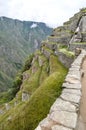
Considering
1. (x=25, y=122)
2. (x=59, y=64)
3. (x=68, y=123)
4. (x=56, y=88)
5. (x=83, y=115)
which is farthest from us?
(x=59, y=64)

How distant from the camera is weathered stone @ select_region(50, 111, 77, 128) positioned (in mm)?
6559

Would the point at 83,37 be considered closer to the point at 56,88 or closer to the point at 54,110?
the point at 56,88

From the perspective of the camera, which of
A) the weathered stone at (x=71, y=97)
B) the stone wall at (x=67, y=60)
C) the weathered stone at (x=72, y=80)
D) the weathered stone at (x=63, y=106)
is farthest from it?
the stone wall at (x=67, y=60)

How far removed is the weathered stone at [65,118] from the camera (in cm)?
656

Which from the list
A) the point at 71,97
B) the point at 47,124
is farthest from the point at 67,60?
the point at 47,124

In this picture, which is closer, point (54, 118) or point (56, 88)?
point (54, 118)

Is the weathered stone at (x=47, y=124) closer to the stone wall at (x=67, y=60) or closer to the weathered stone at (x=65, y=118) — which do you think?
the weathered stone at (x=65, y=118)

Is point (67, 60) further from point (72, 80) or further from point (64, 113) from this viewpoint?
point (64, 113)

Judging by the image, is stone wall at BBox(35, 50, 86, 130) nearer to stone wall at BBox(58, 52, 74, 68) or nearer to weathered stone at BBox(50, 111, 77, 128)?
weathered stone at BBox(50, 111, 77, 128)

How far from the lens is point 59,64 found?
1243 inches

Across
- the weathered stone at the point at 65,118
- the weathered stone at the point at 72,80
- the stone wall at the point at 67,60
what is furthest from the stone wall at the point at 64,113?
the stone wall at the point at 67,60

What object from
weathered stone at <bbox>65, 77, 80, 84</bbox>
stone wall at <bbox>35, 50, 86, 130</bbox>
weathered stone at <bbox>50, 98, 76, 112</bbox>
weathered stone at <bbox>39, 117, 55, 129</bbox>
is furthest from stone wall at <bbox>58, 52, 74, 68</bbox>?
weathered stone at <bbox>39, 117, 55, 129</bbox>

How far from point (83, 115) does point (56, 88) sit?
278cm

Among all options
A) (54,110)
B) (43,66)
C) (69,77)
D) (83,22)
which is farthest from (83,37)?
(54,110)
